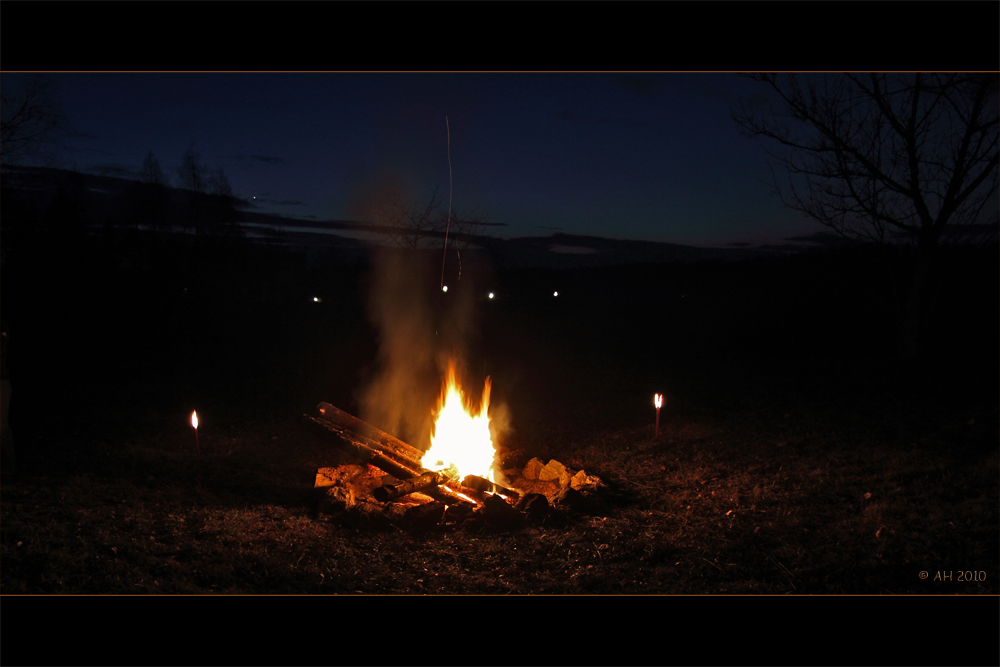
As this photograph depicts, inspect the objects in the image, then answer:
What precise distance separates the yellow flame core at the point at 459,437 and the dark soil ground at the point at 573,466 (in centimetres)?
74

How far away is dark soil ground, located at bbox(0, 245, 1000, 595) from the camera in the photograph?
4441 millimetres

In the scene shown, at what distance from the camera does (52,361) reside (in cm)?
1258

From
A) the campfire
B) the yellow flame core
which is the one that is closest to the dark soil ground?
the campfire

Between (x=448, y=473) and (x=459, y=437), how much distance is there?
131 cm

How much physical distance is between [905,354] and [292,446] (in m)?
11.7

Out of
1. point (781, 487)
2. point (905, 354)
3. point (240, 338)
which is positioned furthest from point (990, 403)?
point (240, 338)

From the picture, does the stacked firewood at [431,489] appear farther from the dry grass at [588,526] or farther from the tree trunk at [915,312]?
the tree trunk at [915,312]

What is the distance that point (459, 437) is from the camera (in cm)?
777

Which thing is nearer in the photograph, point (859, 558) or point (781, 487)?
point (859, 558)

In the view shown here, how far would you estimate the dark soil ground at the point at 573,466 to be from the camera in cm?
444

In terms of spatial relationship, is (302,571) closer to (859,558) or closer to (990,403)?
(859,558)

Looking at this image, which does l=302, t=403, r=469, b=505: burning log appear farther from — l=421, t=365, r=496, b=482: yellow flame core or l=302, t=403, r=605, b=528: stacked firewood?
l=421, t=365, r=496, b=482: yellow flame core

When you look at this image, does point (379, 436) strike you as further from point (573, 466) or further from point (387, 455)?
point (573, 466)

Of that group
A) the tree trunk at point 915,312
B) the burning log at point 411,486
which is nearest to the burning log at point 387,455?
the burning log at point 411,486
